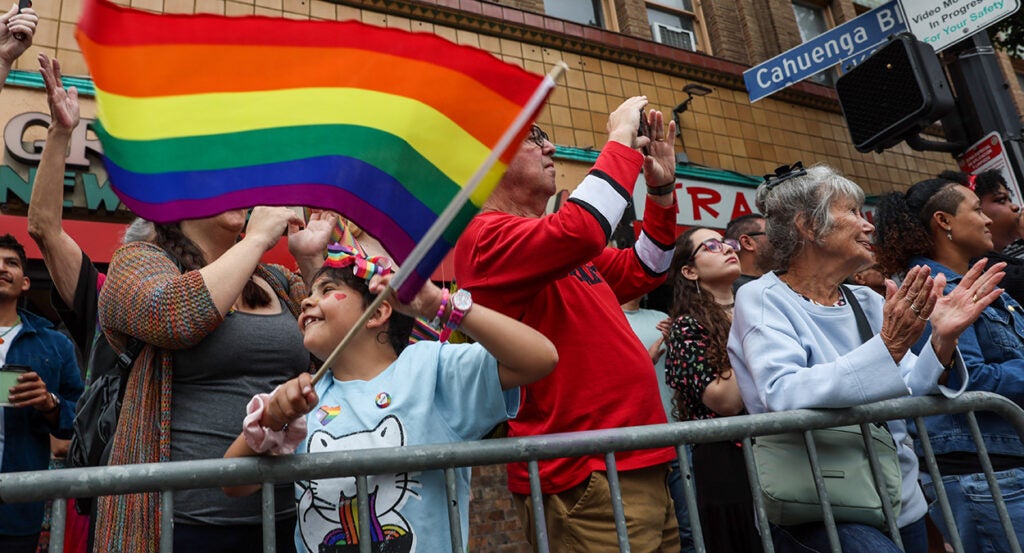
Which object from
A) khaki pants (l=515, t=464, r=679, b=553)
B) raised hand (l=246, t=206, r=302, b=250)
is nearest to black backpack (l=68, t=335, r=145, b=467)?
raised hand (l=246, t=206, r=302, b=250)

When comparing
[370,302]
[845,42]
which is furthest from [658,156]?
[845,42]

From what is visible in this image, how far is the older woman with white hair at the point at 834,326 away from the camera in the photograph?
7.16ft

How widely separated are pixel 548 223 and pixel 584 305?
41 cm

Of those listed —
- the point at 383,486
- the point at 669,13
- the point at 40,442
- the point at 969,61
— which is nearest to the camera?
the point at 383,486

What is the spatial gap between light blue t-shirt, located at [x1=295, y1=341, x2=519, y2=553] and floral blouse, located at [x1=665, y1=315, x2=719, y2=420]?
1.14 metres

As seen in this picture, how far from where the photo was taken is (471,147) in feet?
5.58

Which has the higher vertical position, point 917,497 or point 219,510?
point 219,510

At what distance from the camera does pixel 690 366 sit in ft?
9.99

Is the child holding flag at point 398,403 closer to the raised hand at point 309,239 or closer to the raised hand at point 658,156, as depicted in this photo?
the raised hand at point 309,239

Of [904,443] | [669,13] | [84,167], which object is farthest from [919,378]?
[669,13]

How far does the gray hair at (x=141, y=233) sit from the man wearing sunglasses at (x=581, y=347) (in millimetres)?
968

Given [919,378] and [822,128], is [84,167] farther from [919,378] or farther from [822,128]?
[822,128]

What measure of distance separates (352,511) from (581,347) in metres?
0.90

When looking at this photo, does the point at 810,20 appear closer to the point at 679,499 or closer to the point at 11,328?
the point at 679,499
